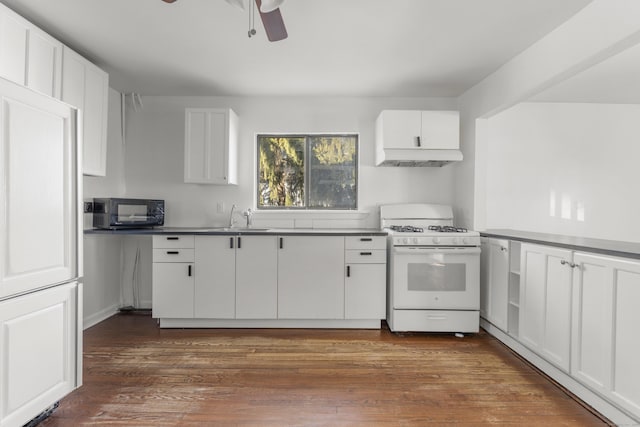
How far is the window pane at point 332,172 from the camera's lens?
382 cm

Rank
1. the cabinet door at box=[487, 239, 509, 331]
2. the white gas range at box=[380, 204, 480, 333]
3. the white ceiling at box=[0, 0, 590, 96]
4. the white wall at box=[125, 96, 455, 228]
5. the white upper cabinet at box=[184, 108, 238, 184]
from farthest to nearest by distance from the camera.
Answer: the white wall at box=[125, 96, 455, 228]
the white upper cabinet at box=[184, 108, 238, 184]
the white gas range at box=[380, 204, 480, 333]
the cabinet door at box=[487, 239, 509, 331]
the white ceiling at box=[0, 0, 590, 96]

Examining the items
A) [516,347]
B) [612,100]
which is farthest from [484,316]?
[612,100]

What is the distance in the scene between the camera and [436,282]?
2992 mm

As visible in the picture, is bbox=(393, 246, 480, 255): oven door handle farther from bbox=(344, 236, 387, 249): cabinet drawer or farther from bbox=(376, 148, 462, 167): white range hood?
bbox=(376, 148, 462, 167): white range hood

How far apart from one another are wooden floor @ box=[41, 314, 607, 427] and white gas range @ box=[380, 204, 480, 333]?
0.48 feet

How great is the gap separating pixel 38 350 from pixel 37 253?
1.53 feet

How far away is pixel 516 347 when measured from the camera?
2.64 metres

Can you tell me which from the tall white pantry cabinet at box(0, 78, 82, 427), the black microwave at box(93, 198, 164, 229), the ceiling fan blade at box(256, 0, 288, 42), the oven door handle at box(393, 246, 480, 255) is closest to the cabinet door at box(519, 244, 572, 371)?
the oven door handle at box(393, 246, 480, 255)

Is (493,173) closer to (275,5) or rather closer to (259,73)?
(259,73)

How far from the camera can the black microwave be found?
3037mm

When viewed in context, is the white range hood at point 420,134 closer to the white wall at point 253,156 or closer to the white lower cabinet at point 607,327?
the white wall at point 253,156

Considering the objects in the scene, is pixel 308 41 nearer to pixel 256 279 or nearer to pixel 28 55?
pixel 28 55

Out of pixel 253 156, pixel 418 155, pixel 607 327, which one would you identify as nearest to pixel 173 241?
pixel 253 156

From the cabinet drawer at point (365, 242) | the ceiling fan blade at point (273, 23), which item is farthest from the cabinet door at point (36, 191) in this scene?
the cabinet drawer at point (365, 242)
